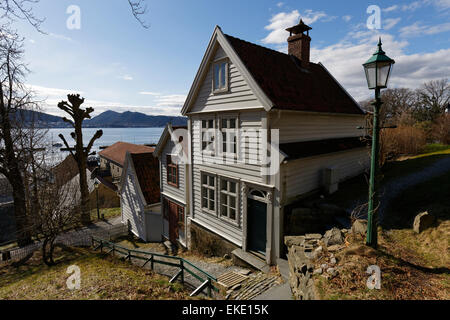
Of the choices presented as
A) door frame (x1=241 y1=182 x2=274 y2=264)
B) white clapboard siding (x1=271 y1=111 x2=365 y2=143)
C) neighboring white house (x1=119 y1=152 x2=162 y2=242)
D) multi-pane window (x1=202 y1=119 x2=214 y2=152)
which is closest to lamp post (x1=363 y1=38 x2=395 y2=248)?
door frame (x1=241 y1=182 x2=274 y2=264)

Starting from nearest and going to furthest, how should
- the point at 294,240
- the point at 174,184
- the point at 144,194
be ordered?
the point at 294,240 → the point at 174,184 → the point at 144,194

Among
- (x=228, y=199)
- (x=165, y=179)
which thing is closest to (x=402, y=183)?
(x=228, y=199)

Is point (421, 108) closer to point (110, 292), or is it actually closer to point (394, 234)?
point (394, 234)

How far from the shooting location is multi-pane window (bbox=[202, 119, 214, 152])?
1164 centimetres

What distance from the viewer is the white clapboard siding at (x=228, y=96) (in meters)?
9.60

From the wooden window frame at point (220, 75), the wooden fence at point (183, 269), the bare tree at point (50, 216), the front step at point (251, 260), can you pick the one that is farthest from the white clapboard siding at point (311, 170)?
the bare tree at point (50, 216)

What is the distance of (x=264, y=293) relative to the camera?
23.9 ft

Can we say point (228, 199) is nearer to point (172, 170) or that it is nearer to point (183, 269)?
point (183, 269)

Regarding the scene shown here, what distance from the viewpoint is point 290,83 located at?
36.1 ft

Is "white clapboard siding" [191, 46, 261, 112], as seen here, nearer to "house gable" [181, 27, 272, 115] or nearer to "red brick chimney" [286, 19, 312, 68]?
"house gable" [181, 27, 272, 115]

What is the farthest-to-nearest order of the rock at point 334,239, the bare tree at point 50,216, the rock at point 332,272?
1. the bare tree at point 50,216
2. the rock at point 334,239
3. the rock at point 332,272

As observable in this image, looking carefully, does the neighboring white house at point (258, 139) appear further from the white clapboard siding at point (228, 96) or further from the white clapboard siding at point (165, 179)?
the white clapboard siding at point (165, 179)

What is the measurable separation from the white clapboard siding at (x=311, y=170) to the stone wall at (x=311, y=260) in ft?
7.66

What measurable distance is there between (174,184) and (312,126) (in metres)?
9.09
